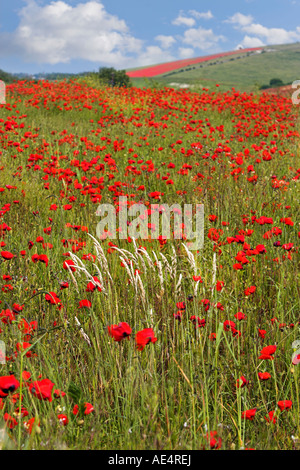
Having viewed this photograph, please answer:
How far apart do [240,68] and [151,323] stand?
6972cm

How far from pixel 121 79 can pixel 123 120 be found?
676 inches

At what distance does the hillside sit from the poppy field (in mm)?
48292

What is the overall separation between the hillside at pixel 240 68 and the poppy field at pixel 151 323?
4829 cm

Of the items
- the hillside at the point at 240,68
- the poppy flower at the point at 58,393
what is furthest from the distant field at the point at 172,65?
the poppy flower at the point at 58,393

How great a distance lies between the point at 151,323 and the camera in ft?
5.98

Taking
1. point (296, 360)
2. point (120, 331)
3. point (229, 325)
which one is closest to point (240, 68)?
point (229, 325)

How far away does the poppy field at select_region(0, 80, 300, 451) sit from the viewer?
5.22ft

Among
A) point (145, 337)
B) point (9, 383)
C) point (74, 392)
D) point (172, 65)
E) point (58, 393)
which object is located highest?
point (172, 65)

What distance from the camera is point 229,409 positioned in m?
1.97

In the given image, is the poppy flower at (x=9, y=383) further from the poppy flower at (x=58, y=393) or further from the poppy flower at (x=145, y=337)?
the poppy flower at (x=145, y=337)

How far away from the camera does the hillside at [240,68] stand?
175 feet

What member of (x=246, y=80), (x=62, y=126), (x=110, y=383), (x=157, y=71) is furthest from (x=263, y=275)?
(x=157, y=71)

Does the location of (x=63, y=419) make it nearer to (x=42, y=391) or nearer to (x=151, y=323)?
(x=42, y=391)

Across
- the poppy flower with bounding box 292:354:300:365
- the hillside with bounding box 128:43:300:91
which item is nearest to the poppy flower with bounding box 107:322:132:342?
the poppy flower with bounding box 292:354:300:365
